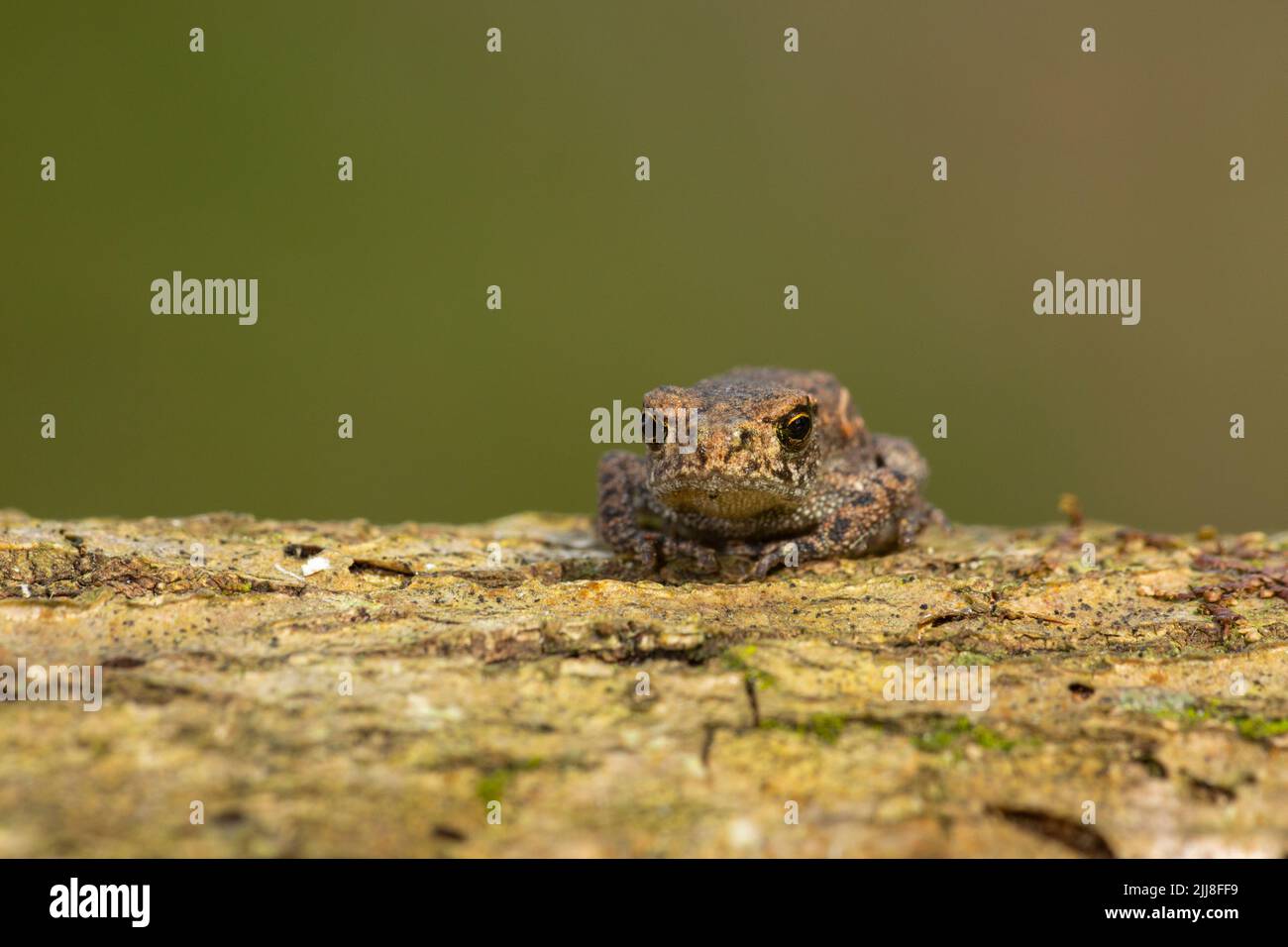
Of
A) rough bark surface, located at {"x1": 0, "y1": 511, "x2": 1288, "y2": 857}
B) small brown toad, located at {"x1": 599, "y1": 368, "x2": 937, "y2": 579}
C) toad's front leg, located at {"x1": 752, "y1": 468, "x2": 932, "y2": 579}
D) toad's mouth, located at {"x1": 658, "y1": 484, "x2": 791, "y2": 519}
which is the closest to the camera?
rough bark surface, located at {"x1": 0, "y1": 511, "x2": 1288, "y2": 857}

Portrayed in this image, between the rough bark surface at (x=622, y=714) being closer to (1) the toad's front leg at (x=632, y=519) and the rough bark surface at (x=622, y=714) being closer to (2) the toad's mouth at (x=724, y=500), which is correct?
(2) the toad's mouth at (x=724, y=500)

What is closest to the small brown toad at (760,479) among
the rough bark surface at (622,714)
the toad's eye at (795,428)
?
the toad's eye at (795,428)

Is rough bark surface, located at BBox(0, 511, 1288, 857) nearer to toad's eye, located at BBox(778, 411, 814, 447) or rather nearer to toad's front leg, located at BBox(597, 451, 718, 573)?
toad's front leg, located at BBox(597, 451, 718, 573)

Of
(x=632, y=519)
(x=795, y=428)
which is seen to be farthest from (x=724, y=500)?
(x=632, y=519)

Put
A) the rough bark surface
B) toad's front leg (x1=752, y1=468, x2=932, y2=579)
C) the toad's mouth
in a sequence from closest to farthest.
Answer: the rough bark surface
the toad's mouth
toad's front leg (x1=752, y1=468, x2=932, y2=579)

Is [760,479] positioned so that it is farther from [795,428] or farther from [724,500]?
[795,428]

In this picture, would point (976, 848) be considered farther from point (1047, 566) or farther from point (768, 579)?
point (1047, 566)

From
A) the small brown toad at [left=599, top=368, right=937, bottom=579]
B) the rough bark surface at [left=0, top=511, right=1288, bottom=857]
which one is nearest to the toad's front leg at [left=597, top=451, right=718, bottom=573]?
the small brown toad at [left=599, top=368, right=937, bottom=579]
